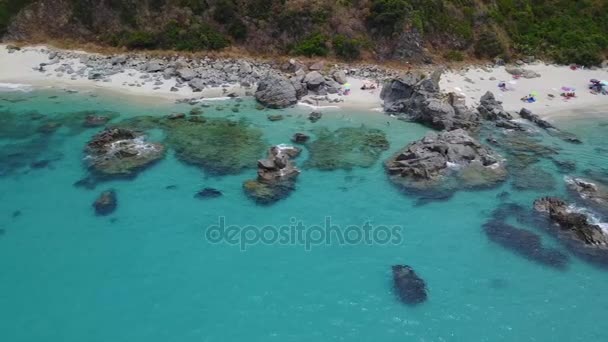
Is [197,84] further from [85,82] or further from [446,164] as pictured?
[446,164]

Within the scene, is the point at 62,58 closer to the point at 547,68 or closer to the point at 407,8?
the point at 407,8

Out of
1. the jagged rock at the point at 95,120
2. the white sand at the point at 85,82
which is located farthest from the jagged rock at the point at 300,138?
the jagged rock at the point at 95,120

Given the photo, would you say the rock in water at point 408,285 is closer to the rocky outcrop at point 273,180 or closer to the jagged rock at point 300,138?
the rocky outcrop at point 273,180

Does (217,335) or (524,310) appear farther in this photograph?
(524,310)

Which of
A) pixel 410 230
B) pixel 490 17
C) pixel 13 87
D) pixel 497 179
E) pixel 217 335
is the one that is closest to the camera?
pixel 217 335

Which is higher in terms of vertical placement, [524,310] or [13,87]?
[13,87]

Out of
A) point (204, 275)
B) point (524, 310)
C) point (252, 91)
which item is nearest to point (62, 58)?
point (252, 91)

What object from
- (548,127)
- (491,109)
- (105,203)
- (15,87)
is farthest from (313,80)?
(15,87)
